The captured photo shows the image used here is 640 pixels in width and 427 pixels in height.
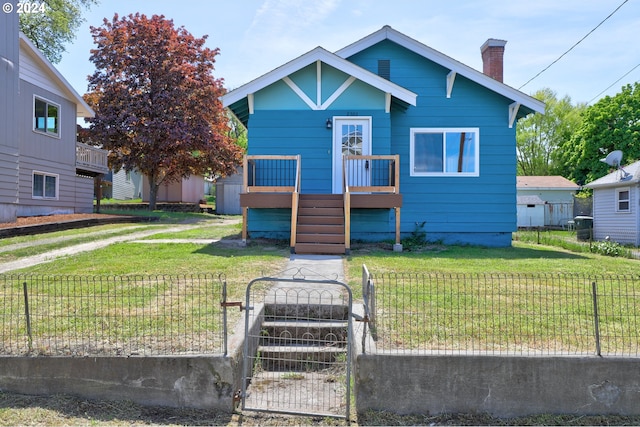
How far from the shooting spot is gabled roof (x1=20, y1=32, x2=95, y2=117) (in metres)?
15.1

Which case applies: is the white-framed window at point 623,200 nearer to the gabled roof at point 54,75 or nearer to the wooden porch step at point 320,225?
the wooden porch step at point 320,225

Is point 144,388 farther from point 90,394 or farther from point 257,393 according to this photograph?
point 257,393

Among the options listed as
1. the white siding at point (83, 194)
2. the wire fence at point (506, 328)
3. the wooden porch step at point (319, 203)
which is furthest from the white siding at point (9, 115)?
the wire fence at point (506, 328)

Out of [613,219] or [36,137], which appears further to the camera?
[613,219]

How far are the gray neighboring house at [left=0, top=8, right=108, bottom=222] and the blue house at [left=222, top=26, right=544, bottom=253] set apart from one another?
7098 mm

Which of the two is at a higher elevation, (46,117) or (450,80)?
(450,80)

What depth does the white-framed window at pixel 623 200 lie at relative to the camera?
56.5ft

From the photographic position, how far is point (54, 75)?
55.3 ft

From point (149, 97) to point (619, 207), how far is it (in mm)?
20920

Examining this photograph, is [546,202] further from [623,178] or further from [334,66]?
[334,66]

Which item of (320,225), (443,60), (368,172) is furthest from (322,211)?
(443,60)

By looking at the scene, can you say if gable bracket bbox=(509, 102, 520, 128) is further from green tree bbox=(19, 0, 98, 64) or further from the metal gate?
green tree bbox=(19, 0, 98, 64)

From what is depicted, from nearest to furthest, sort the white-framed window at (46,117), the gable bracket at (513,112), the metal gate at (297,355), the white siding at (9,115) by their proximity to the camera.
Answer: the metal gate at (297,355) → the gable bracket at (513,112) → the white siding at (9,115) → the white-framed window at (46,117)

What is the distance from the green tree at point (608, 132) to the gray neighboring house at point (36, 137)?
3170 centimetres
